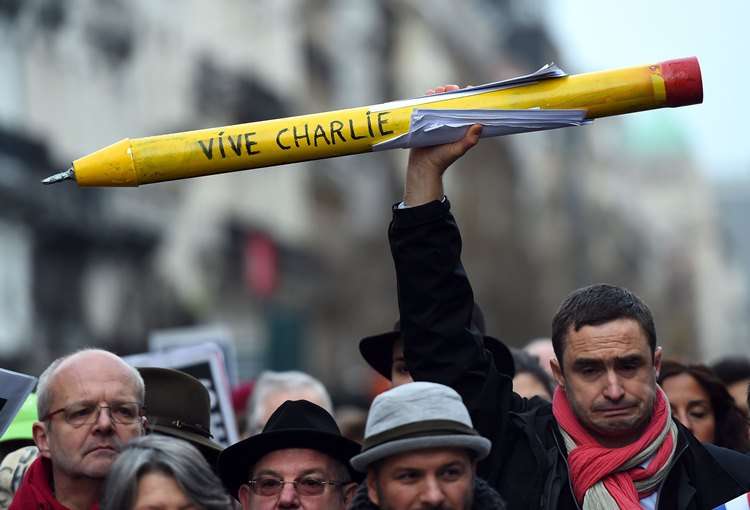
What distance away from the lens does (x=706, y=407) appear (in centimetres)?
727

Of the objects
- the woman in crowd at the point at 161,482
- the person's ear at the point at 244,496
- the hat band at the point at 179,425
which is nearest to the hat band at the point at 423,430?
the woman in crowd at the point at 161,482

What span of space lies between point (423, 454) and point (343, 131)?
110 cm

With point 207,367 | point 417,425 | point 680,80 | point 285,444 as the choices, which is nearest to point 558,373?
point 417,425

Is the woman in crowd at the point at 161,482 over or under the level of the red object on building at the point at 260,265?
under

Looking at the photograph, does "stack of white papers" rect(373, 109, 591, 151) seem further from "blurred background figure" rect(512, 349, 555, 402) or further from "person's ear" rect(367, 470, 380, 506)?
"blurred background figure" rect(512, 349, 555, 402)

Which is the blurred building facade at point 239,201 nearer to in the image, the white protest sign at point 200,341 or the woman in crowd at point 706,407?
the white protest sign at point 200,341

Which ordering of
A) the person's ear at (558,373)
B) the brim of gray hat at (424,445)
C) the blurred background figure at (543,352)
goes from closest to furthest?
1. the brim of gray hat at (424,445)
2. the person's ear at (558,373)
3. the blurred background figure at (543,352)

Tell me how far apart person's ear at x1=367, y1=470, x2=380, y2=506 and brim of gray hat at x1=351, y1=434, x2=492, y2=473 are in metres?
0.10

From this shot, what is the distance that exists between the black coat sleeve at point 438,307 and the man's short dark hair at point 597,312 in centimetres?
28

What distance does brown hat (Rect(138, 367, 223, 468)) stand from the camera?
6.56 metres

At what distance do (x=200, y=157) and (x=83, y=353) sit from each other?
834 millimetres

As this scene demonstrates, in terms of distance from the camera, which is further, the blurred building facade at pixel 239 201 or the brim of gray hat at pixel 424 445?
the blurred building facade at pixel 239 201

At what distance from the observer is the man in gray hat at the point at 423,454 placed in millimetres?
5168

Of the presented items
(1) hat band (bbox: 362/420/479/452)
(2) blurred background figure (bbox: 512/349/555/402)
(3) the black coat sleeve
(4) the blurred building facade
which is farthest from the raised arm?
(4) the blurred building facade
